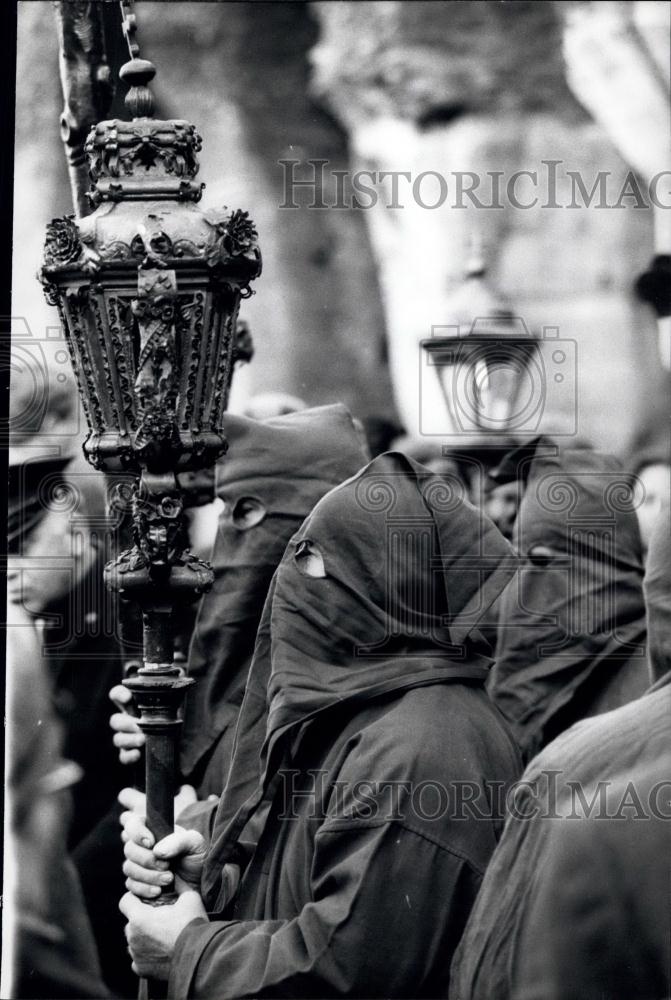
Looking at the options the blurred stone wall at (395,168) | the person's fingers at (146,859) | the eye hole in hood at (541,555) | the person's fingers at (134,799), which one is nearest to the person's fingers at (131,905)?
the person's fingers at (146,859)

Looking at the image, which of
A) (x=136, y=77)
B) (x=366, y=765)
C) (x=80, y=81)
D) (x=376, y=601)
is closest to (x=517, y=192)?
(x=80, y=81)

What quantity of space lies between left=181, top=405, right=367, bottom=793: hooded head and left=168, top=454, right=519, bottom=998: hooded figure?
2.19 ft

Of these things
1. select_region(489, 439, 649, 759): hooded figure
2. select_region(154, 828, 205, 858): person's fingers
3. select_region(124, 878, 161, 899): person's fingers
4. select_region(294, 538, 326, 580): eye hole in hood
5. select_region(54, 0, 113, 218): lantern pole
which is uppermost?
select_region(54, 0, 113, 218): lantern pole

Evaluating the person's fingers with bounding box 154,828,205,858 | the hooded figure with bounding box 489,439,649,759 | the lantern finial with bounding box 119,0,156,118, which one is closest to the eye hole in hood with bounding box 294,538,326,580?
the person's fingers with bounding box 154,828,205,858

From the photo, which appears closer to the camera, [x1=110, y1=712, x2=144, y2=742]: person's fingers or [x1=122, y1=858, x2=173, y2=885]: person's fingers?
[x1=122, y1=858, x2=173, y2=885]: person's fingers

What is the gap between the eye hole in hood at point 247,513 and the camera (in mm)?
3745

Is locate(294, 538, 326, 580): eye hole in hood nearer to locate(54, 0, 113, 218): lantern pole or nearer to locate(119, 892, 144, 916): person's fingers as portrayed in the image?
locate(119, 892, 144, 916): person's fingers

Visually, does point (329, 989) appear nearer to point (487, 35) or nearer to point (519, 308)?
point (519, 308)

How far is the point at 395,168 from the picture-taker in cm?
592

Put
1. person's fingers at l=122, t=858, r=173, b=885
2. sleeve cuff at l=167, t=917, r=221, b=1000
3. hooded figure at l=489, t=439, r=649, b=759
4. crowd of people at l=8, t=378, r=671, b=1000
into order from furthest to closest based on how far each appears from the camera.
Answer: hooded figure at l=489, t=439, r=649, b=759 → person's fingers at l=122, t=858, r=173, b=885 → sleeve cuff at l=167, t=917, r=221, b=1000 → crowd of people at l=8, t=378, r=671, b=1000

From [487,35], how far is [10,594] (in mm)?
2851

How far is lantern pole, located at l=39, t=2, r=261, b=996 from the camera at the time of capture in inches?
103

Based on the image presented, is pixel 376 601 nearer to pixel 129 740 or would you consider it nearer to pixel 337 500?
pixel 337 500

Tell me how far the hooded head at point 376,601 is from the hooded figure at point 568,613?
5.71 ft
